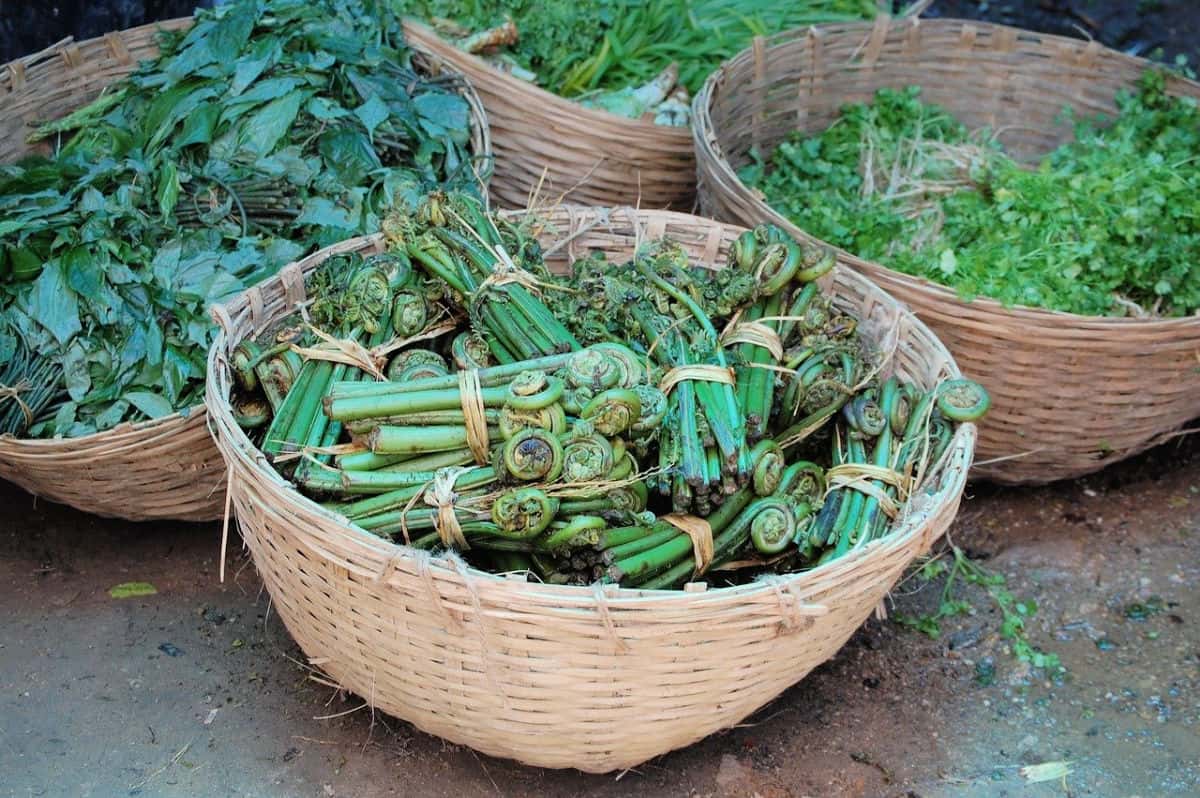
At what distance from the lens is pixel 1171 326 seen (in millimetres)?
3156

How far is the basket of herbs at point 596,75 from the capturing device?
4.02m

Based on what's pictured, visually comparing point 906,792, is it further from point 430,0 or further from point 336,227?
point 430,0

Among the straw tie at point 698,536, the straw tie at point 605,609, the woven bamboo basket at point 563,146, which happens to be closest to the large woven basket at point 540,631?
the straw tie at point 605,609

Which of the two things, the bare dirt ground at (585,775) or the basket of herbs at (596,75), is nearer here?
the bare dirt ground at (585,775)

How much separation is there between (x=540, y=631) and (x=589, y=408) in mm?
448

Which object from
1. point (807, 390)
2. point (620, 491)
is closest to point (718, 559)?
point (620, 491)

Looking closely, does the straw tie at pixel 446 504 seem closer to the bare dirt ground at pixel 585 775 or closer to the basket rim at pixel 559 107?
the bare dirt ground at pixel 585 775

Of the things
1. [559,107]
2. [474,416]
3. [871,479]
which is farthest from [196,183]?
[871,479]

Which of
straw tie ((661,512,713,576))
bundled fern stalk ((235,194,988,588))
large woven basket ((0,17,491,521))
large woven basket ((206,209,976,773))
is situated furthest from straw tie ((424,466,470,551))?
large woven basket ((0,17,491,521))

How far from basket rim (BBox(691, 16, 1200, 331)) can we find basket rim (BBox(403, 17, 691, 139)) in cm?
27

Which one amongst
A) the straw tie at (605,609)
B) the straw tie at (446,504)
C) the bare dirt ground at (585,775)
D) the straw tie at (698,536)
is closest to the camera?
the straw tie at (605,609)

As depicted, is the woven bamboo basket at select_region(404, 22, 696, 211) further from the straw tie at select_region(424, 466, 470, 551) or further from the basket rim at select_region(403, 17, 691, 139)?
the straw tie at select_region(424, 466, 470, 551)

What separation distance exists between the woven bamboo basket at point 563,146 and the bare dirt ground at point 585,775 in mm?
1657

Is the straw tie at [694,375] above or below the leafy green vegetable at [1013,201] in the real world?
above
